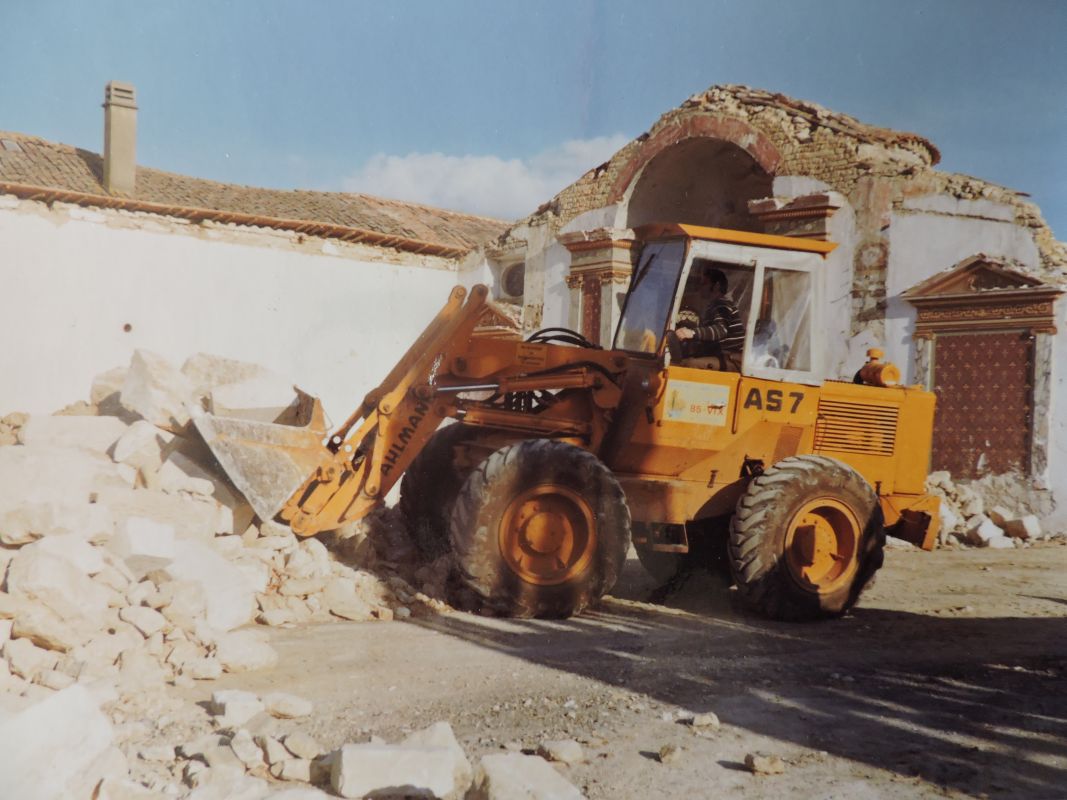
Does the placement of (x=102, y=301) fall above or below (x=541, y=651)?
above

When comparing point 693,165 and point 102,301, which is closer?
point 102,301

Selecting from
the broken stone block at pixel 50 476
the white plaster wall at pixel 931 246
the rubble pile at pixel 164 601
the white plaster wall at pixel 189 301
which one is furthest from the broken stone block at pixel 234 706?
the white plaster wall at pixel 189 301

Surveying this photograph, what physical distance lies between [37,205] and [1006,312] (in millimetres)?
12953

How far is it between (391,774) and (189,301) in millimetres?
13073

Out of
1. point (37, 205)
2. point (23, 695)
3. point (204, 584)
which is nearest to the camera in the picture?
point (23, 695)

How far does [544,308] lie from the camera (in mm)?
17359

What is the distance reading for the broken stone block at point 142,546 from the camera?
226 inches

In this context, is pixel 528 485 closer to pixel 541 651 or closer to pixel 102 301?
pixel 541 651

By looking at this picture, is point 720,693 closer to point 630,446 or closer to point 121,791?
point 630,446

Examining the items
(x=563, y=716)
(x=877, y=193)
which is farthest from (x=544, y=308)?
(x=563, y=716)

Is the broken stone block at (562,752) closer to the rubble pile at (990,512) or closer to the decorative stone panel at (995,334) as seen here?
the rubble pile at (990,512)

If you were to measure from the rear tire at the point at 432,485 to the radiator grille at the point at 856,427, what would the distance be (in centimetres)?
277

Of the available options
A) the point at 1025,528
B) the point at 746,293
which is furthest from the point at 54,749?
the point at 1025,528

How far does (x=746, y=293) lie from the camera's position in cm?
724
